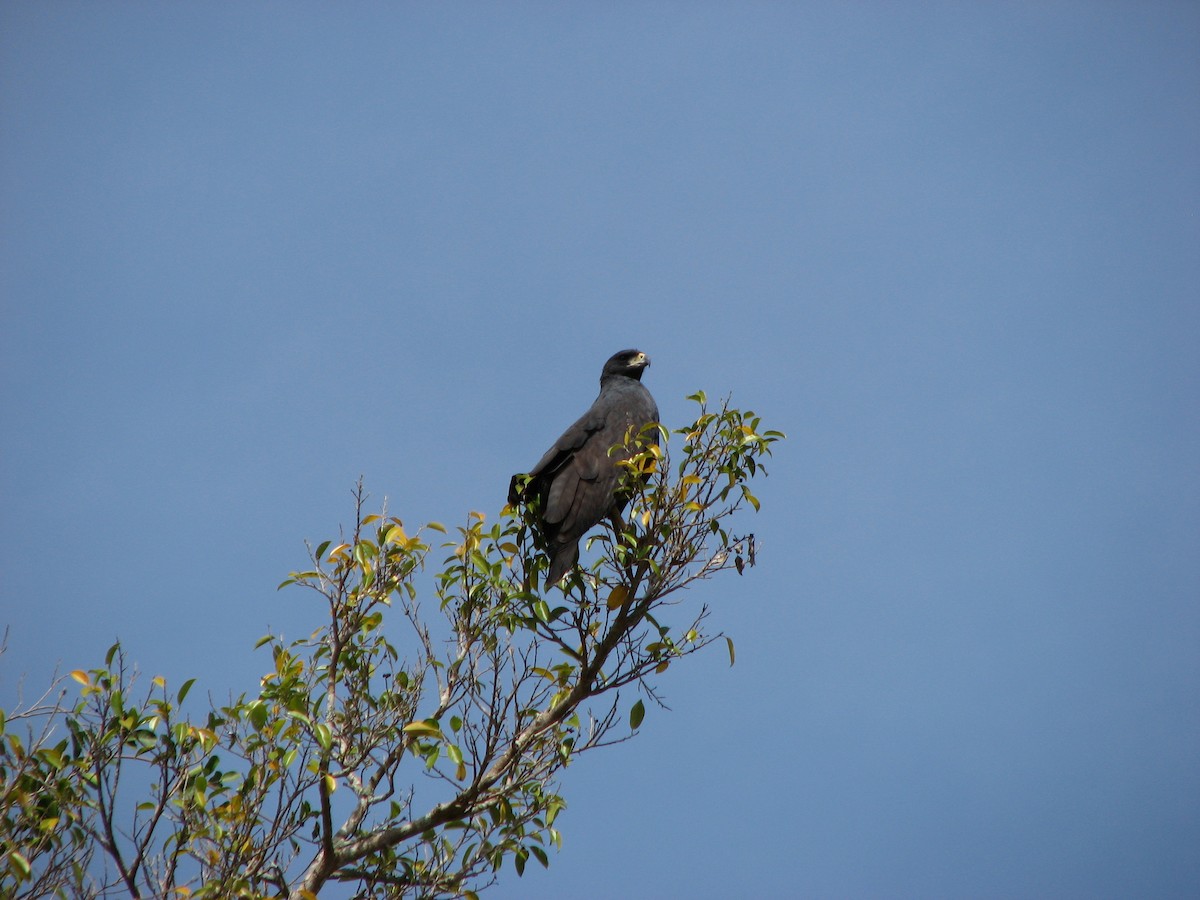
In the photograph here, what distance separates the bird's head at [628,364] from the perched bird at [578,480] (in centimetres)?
95

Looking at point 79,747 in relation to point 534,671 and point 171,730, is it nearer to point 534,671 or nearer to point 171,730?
point 171,730

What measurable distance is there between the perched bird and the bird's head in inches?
37.3

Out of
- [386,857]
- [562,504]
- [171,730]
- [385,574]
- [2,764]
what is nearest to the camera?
[2,764]

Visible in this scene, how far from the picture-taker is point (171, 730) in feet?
15.5

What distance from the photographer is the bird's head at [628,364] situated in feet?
26.1

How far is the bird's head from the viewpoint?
7953 mm

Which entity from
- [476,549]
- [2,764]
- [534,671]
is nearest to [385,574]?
[476,549]

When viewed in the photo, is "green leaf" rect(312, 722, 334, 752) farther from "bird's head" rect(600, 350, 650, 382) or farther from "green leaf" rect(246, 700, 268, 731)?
"bird's head" rect(600, 350, 650, 382)

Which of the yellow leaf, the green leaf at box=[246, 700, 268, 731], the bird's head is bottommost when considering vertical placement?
the green leaf at box=[246, 700, 268, 731]

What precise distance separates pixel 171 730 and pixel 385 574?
4.12 ft

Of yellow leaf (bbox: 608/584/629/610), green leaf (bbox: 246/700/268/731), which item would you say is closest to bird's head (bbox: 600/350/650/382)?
yellow leaf (bbox: 608/584/629/610)

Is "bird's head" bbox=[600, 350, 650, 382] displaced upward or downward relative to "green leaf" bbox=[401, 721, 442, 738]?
upward

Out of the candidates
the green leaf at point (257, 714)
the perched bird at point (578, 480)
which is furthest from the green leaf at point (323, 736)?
the perched bird at point (578, 480)

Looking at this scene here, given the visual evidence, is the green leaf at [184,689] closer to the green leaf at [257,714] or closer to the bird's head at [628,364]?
the green leaf at [257,714]
